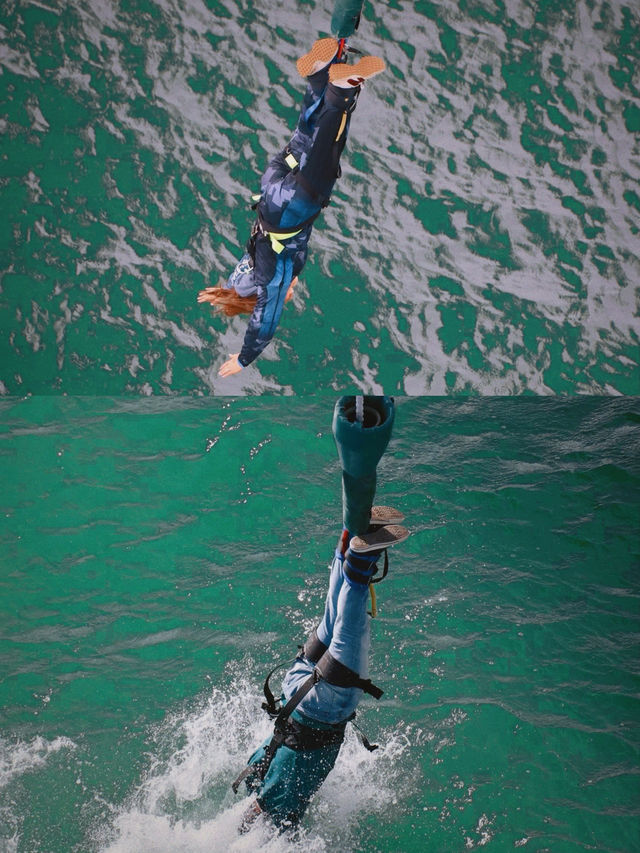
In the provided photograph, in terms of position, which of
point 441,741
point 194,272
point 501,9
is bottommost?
point 441,741

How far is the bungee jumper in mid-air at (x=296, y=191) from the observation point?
280 centimetres

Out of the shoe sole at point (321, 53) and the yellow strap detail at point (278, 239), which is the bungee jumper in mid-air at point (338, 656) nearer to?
the yellow strap detail at point (278, 239)

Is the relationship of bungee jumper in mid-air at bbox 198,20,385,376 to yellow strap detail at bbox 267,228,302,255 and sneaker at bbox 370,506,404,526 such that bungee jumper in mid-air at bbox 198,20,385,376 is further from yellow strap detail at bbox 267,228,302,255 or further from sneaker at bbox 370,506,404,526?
sneaker at bbox 370,506,404,526

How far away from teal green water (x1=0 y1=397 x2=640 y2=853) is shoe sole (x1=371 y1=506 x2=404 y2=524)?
2226mm

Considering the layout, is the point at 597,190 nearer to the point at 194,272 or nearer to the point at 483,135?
the point at 483,135

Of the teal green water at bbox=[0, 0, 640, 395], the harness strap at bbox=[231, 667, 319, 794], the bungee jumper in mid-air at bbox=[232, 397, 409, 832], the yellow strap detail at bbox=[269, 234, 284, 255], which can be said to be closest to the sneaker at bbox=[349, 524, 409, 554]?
the bungee jumper in mid-air at bbox=[232, 397, 409, 832]

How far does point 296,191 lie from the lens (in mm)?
3232

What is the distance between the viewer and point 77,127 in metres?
6.05

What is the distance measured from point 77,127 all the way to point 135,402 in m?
2.43

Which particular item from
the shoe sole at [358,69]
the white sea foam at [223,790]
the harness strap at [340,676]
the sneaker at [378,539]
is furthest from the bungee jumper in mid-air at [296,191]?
the white sea foam at [223,790]

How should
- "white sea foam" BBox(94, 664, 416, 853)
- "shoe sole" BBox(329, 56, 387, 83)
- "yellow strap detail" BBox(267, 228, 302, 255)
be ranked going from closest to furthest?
"shoe sole" BBox(329, 56, 387, 83) → "yellow strap detail" BBox(267, 228, 302, 255) → "white sea foam" BBox(94, 664, 416, 853)

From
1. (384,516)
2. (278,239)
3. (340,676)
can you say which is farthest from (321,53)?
(340,676)

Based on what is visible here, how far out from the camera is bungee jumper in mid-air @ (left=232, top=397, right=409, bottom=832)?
9.35 feet

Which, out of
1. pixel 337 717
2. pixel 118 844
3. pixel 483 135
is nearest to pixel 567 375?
pixel 483 135
